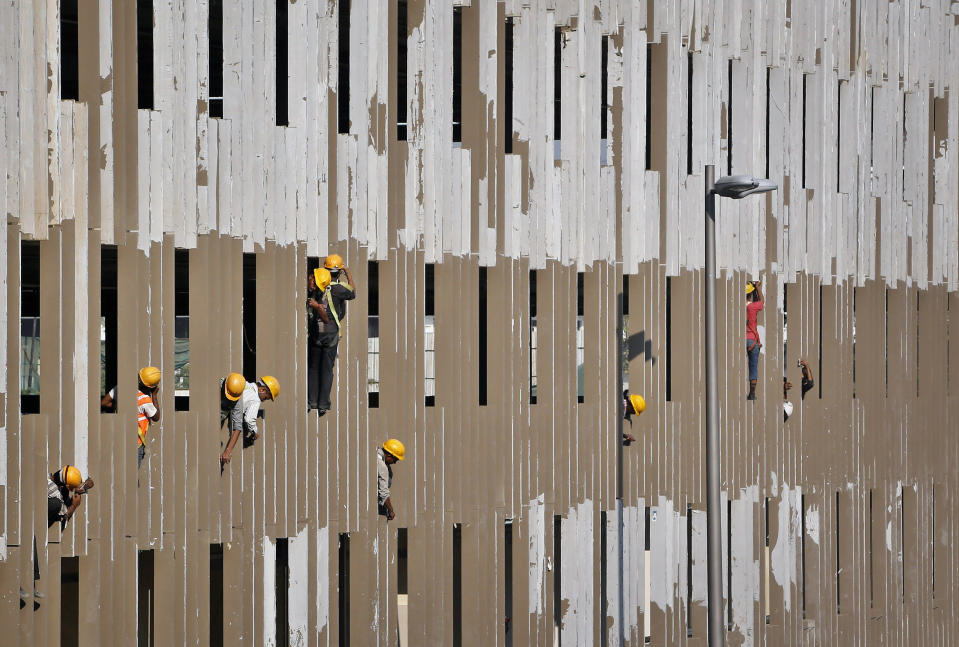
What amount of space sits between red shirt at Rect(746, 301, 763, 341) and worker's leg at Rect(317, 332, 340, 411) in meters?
7.72

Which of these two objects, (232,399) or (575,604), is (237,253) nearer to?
(232,399)

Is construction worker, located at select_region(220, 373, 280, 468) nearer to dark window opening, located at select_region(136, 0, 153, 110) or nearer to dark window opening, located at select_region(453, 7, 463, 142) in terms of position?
dark window opening, located at select_region(453, 7, 463, 142)

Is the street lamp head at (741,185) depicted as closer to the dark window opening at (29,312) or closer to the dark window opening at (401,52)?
the dark window opening at (401,52)

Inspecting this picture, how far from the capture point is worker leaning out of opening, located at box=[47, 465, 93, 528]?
1319cm

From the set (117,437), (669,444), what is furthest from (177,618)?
(669,444)

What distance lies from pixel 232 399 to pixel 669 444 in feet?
24.0

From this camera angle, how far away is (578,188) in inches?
684

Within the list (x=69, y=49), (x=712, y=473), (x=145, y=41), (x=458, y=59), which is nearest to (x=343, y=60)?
(x=458, y=59)

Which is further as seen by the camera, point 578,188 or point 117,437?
point 578,188

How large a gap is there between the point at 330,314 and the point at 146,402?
2526 mm

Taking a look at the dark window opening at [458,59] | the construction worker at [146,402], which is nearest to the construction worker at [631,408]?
the dark window opening at [458,59]

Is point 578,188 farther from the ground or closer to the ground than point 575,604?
farther from the ground

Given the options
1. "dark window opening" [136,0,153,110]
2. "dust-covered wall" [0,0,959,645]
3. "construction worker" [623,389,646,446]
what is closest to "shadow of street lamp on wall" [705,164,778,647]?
"dust-covered wall" [0,0,959,645]

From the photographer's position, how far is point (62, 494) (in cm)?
1323
